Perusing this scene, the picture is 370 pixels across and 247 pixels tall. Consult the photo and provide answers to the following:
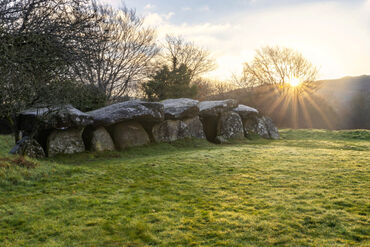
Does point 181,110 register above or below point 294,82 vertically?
below

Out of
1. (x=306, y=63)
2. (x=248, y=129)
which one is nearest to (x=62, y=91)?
(x=248, y=129)

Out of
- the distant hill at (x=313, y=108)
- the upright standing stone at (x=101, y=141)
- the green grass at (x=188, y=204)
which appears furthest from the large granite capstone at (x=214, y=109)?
the distant hill at (x=313, y=108)

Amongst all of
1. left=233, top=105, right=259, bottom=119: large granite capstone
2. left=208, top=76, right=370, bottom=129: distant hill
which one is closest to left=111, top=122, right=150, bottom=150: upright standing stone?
left=233, top=105, right=259, bottom=119: large granite capstone

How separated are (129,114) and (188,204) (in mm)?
7684

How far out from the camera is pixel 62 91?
929cm

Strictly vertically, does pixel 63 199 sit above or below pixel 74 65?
below

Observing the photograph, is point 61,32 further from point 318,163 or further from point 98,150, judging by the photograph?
point 318,163

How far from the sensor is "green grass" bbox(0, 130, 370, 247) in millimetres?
4098

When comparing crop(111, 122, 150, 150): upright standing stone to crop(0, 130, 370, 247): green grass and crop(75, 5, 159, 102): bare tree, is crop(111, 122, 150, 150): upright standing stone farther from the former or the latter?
crop(75, 5, 159, 102): bare tree

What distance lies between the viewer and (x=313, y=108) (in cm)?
3516

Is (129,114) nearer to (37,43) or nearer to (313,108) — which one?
(37,43)

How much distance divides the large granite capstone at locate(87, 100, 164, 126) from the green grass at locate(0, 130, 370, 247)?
2.94 m

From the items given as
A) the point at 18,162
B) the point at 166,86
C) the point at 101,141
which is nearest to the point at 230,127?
the point at 101,141

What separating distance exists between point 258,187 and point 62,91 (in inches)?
282
